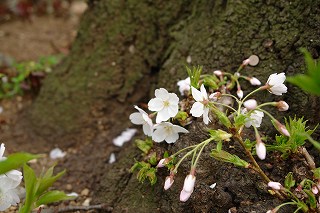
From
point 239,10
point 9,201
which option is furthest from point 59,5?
point 9,201

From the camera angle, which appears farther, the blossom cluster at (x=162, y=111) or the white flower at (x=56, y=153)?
the white flower at (x=56, y=153)

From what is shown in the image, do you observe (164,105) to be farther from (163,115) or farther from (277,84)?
(277,84)

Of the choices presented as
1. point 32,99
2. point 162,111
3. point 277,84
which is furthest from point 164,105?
point 32,99

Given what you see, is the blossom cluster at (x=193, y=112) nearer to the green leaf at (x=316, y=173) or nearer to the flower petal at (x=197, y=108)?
the flower petal at (x=197, y=108)

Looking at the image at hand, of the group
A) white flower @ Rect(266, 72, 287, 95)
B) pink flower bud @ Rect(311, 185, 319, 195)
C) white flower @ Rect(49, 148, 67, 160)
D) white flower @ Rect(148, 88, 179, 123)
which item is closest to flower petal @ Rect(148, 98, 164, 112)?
white flower @ Rect(148, 88, 179, 123)

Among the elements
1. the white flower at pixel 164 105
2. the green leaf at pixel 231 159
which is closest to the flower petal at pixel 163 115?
the white flower at pixel 164 105

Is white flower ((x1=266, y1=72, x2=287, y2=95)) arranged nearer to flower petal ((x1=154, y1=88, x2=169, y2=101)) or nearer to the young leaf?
flower petal ((x1=154, y1=88, x2=169, y2=101))
